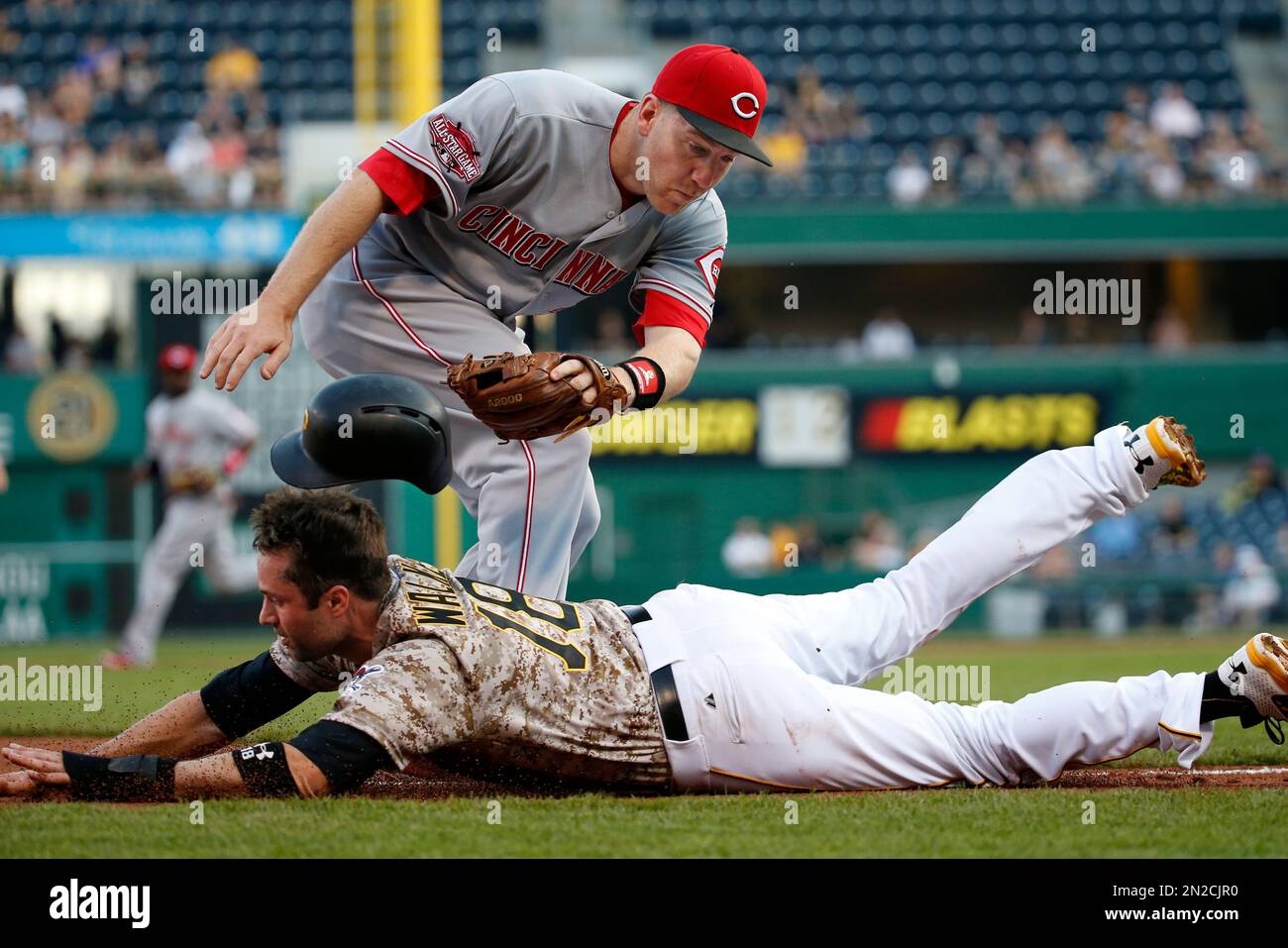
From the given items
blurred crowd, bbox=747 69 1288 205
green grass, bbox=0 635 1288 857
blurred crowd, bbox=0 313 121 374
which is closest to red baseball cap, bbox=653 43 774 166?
green grass, bbox=0 635 1288 857

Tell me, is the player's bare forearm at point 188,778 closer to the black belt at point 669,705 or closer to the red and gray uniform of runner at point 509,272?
the black belt at point 669,705

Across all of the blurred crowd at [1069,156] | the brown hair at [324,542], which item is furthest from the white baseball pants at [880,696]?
the blurred crowd at [1069,156]

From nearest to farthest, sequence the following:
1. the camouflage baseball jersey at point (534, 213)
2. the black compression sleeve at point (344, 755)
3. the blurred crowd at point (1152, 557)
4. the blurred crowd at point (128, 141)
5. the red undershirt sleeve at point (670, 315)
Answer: the black compression sleeve at point (344, 755), the camouflage baseball jersey at point (534, 213), the red undershirt sleeve at point (670, 315), the blurred crowd at point (1152, 557), the blurred crowd at point (128, 141)

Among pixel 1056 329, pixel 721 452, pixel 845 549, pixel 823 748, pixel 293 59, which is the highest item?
pixel 293 59

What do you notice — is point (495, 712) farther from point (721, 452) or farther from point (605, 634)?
point (721, 452)
